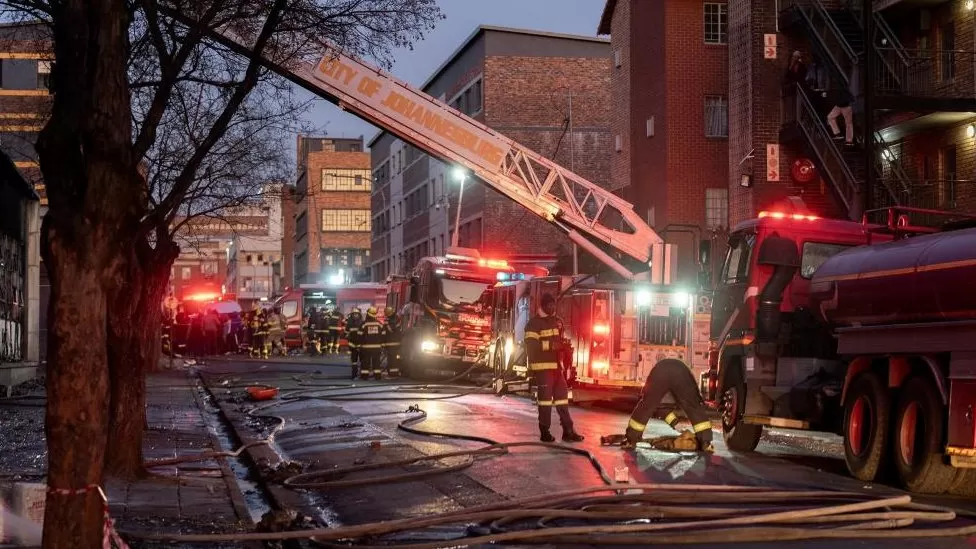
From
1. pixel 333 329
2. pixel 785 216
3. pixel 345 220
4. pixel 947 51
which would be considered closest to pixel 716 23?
pixel 947 51

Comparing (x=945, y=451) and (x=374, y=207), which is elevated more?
(x=374, y=207)

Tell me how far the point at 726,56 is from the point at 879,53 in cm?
708

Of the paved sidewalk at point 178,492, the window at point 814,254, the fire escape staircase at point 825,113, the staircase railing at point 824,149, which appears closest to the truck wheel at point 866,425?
the window at point 814,254

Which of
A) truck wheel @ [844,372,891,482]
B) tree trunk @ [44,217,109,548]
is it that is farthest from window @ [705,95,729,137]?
tree trunk @ [44,217,109,548]

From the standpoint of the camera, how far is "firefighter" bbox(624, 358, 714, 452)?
15219mm

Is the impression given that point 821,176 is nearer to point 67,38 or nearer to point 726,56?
point 726,56

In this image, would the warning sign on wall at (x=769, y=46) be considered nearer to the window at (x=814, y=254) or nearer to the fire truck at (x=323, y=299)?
the window at (x=814, y=254)

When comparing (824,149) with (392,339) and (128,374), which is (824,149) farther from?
(128,374)

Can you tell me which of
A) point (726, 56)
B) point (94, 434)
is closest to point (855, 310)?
point (94, 434)

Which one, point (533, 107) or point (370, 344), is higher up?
point (533, 107)

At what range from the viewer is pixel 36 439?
53.8 ft

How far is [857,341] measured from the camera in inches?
531

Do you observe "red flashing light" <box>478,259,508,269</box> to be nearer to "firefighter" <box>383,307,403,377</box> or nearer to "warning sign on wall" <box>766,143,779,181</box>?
"firefighter" <box>383,307,403,377</box>

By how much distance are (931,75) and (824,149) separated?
298cm
